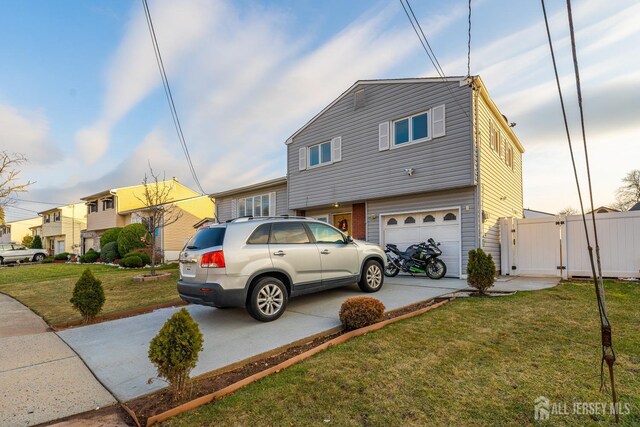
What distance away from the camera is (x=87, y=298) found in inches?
247

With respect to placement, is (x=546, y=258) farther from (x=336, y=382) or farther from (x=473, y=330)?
(x=336, y=382)

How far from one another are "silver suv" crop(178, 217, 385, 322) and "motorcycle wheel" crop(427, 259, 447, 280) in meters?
4.23

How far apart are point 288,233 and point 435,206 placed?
6.38 metres

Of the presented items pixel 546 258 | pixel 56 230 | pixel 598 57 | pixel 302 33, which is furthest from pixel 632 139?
pixel 56 230

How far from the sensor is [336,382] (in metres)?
3.21

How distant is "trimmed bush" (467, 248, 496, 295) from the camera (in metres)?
6.92

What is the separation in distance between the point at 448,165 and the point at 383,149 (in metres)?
2.52

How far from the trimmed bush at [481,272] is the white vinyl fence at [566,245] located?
415 cm

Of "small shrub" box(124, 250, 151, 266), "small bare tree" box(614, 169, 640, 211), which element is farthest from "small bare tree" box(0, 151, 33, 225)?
"small bare tree" box(614, 169, 640, 211)

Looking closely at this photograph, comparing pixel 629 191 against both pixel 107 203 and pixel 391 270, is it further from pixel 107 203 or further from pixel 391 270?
pixel 107 203

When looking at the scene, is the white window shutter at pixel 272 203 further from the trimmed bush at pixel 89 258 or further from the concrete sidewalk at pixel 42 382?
the trimmed bush at pixel 89 258

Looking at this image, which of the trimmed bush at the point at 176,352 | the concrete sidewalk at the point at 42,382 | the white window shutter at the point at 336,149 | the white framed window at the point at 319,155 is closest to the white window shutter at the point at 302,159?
the white framed window at the point at 319,155

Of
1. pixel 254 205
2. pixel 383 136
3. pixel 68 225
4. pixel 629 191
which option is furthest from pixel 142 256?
pixel 629 191

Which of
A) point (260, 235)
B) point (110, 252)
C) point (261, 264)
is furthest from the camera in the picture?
point (110, 252)
